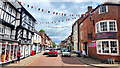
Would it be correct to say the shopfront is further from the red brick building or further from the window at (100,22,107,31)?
the window at (100,22,107,31)

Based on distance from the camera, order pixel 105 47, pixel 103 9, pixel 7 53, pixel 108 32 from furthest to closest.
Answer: pixel 103 9 → pixel 105 47 → pixel 108 32 → pixel 7 53

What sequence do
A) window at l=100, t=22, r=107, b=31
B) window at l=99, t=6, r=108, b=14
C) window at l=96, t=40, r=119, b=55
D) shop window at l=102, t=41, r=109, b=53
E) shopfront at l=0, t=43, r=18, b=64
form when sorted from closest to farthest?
shopfront at l=0, t=43, r=18, b=64
window at l=96, t=40, r=119, b=55
shop window at l=102, t=41, r=109, b=53
window at l=100, t=22, r=107, b=31
window at l=99, t=6, r=108, b=14

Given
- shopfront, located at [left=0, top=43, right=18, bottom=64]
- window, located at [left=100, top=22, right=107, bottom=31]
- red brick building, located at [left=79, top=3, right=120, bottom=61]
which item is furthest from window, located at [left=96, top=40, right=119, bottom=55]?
shopfront, located at [left=0, top=43, right=18, bottom=64]

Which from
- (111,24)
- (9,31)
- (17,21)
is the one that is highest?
(17,21)

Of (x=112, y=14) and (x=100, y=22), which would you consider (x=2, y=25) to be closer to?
(x=100, y=22)

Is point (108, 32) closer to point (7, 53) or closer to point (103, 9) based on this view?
point (103, 9)

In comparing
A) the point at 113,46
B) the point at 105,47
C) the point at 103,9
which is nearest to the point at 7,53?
the point at 105,47

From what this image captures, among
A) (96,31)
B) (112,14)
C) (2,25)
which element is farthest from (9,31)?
(112,14)

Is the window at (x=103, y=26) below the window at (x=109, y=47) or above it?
above

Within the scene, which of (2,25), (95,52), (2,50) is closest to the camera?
(2,50)

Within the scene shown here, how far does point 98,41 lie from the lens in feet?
44.9

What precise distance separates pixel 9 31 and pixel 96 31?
12892 millimetres

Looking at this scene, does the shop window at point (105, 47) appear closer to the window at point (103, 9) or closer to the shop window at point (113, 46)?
the shop window at point (113, 46)

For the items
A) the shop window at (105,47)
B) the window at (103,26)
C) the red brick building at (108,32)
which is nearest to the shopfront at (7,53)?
the red brick building at (108,32)
